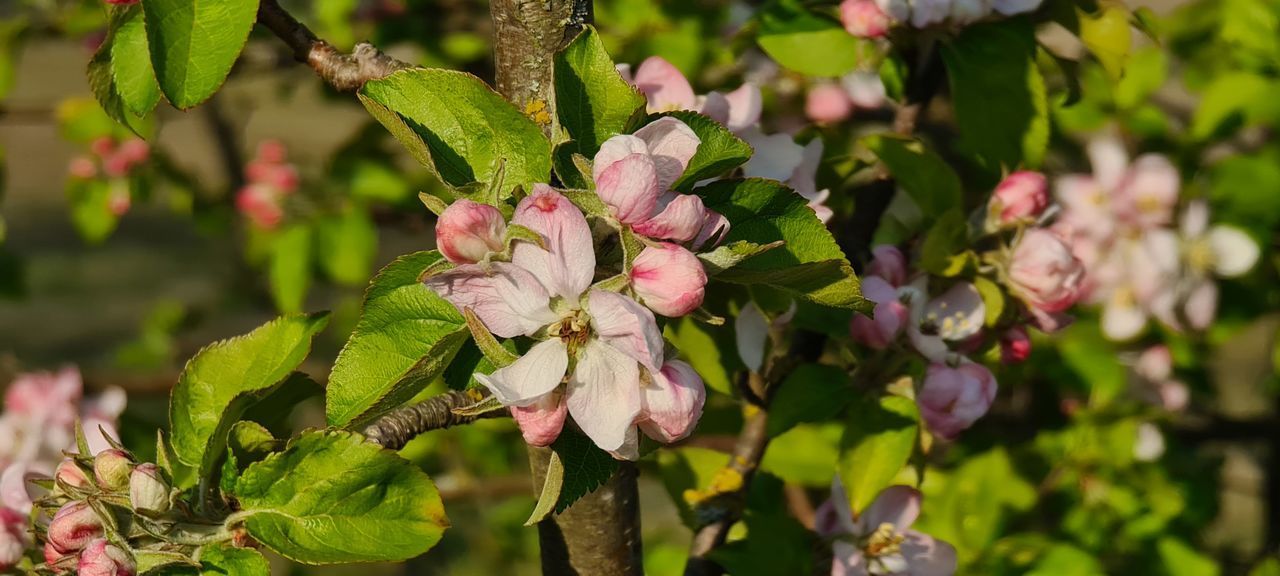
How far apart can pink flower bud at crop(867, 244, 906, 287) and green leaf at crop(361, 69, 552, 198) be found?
1.25 ft

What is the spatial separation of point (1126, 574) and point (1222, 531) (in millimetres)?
2024

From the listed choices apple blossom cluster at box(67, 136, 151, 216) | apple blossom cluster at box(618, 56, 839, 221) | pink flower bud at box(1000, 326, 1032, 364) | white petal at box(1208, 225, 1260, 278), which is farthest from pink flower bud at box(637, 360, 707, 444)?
apple blossom cluster at box(67, 136, 151, 216)

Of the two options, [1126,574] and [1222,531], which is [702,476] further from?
[1222,531]

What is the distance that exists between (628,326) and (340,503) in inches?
10.0

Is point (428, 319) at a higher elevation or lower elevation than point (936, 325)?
higher

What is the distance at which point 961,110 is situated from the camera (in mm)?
1119

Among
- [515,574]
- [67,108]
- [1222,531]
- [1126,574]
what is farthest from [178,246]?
[1126,574]

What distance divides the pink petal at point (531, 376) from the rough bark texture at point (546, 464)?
16 centimetres

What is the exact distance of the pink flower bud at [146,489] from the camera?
768 mm

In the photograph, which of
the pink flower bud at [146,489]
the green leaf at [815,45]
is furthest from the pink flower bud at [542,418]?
the green leaf at [815,45]

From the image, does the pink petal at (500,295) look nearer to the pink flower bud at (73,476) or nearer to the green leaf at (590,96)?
the green leaf at (590,96)

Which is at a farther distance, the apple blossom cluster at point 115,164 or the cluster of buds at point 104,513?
the apple blossom cluster at point 115,164

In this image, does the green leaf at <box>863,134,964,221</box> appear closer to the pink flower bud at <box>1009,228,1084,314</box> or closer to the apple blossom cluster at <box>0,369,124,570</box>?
the pink flower bud at <box>1009,228,1084,314</box>

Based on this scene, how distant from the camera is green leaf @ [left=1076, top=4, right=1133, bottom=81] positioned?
1164 millimetres
